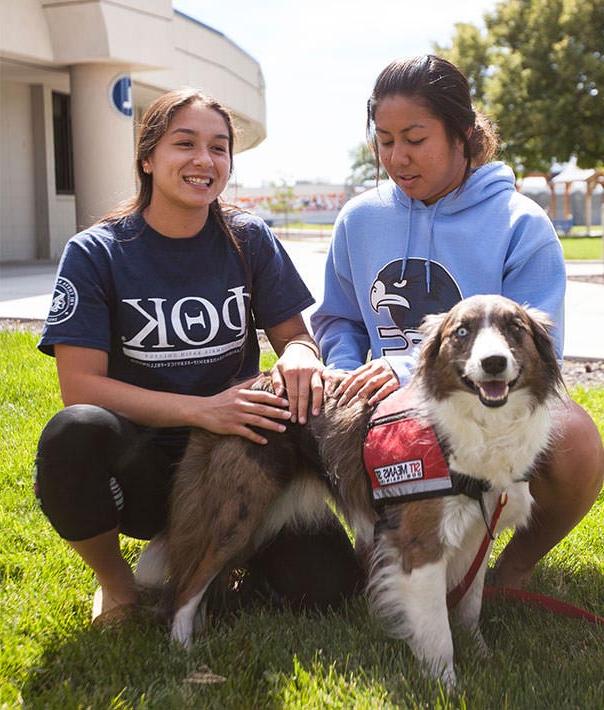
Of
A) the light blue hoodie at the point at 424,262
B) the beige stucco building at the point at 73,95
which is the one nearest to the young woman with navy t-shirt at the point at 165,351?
the light blue hoodie at the point at 424,262

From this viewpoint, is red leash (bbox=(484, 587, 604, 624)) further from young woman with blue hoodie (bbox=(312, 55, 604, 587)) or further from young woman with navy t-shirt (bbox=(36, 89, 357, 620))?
young woman with navy t-shirt (bbox=(36, 89, 357, 620))

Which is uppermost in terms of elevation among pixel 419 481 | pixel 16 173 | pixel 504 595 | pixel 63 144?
pixel 63 144

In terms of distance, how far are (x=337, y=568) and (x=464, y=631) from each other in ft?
2.08

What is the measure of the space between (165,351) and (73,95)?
48.9 ft

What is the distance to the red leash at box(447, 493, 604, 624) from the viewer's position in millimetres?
2943

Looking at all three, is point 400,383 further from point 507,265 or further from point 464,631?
point 464,631

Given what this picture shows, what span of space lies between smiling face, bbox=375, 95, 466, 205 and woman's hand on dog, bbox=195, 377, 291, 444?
1.01 m

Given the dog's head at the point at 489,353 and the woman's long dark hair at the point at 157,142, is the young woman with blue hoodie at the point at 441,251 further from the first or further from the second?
the woman's long dark hair at the point at 157,142

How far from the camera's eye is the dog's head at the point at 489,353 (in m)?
2.54

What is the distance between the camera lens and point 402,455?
2801mm

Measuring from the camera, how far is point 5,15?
14.7 meters

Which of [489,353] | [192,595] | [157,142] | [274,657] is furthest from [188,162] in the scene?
[274,657]

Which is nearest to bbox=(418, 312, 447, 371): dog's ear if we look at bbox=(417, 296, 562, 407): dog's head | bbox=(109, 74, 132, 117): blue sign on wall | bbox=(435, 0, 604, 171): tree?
bbox=(417, 296, 562, 407): dog's head

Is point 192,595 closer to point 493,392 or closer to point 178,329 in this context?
point 178,329
